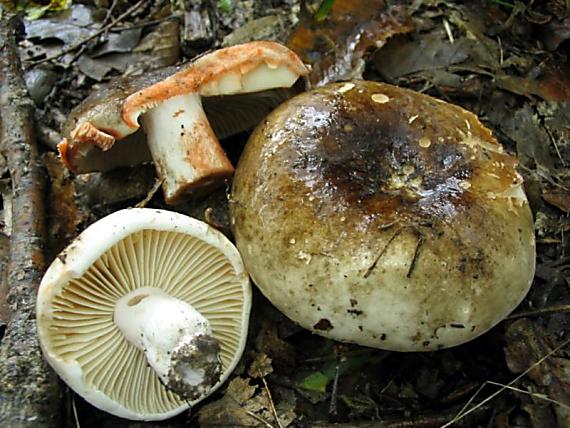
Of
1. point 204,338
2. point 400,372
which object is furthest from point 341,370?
point 204,338

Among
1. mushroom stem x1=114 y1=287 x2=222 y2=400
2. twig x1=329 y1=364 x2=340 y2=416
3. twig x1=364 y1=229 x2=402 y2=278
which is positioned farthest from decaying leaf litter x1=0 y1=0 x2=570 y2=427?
twig x1=364 y1=229 x2=402 y2=278

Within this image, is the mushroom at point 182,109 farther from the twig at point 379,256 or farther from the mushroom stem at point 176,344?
the twig at point 379,256

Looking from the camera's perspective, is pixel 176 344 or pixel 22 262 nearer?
pixel 176 344

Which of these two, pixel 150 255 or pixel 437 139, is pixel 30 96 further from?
pixel 437 139

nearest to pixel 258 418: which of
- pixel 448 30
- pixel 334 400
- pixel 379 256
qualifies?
pixel 334 400

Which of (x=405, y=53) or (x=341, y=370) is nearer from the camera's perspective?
(x=341, y=370)

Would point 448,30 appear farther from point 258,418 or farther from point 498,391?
point 258,418
